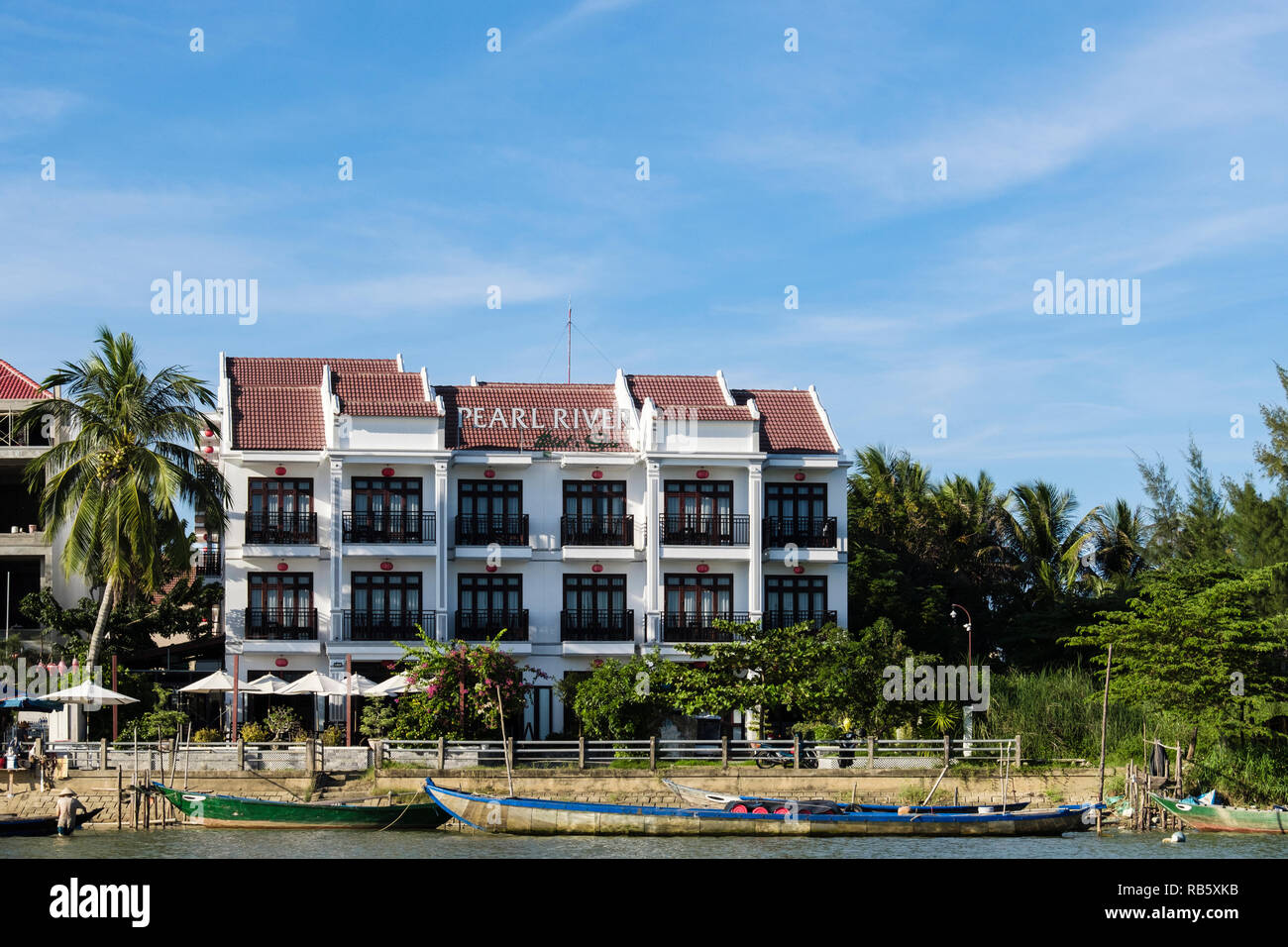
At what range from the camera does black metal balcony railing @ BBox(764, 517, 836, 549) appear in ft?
143

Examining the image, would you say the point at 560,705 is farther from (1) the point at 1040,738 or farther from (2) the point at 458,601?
(1) the point at 1040,738

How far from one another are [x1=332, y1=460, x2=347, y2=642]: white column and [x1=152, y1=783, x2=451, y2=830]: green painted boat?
900 cm

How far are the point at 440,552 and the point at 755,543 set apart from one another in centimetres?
881

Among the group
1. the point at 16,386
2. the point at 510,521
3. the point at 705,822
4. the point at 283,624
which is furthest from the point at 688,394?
the point at 16,386

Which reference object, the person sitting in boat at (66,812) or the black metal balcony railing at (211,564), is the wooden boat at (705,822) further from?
the black metal balcony railing at (211,564)

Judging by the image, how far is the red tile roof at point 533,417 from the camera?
43.7 meters

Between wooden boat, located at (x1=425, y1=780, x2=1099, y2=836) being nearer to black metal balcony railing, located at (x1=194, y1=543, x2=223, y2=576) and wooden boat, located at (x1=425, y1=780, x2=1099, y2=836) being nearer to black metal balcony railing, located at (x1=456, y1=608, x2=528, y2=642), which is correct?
black metal balcony railing, located at (x1=456, y1=608, x2=528, y2=642)

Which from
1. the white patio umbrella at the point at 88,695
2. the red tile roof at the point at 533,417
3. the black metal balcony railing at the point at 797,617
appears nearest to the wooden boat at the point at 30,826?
the white patio umbrella at the point at 88,695

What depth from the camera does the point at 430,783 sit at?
1320 inches

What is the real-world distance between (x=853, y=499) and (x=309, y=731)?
21.0 metres

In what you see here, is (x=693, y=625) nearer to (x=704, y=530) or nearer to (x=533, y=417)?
(x=704, y=530)
